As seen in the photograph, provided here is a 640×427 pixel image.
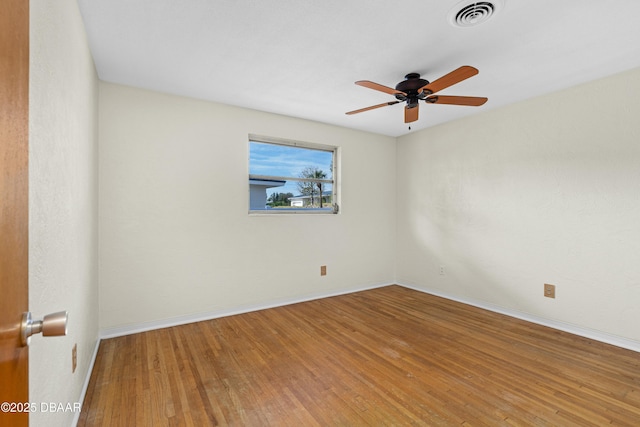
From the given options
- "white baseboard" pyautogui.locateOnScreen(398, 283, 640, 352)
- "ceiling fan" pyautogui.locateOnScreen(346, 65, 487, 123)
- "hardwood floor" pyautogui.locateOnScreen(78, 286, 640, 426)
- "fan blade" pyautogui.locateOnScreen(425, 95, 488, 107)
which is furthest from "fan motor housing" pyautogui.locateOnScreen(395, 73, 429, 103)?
"white baseboard" pyautogui.locateOnScreen(398, 283, 640, 352)

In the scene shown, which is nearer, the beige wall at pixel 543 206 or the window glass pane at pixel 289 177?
the beige wall at pixel 543 206

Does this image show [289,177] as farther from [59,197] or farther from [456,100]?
[59,197]

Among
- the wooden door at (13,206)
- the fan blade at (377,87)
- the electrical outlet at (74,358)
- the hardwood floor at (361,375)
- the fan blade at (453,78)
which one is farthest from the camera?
the fan blade at (377,87)

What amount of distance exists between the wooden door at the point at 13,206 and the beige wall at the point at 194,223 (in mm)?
2483

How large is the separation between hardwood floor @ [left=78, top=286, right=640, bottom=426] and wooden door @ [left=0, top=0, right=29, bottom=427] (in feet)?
4.60

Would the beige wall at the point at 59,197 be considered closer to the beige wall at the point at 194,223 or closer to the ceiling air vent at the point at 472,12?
the beige wall at the point at 194,223

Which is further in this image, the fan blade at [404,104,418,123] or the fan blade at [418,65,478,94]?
the fan blade at [404,104,418,123]

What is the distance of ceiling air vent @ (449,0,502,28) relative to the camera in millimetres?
1762

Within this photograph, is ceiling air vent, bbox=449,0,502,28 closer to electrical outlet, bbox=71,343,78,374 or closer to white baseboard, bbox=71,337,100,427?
electrical outlet, bbox=71,343,78,374

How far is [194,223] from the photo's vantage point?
10.5ft

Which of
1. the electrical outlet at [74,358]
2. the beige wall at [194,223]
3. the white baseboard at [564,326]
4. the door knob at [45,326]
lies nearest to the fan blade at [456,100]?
the beige wall at [194,223]

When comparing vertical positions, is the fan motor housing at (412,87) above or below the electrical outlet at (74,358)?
above

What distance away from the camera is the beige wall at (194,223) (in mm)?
2844

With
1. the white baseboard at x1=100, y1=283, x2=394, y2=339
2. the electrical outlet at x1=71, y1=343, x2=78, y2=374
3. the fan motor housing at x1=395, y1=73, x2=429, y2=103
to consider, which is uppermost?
the fan motor housing at x1=395, y1=73, x2=429, y2=103
